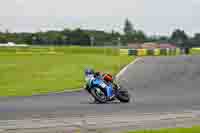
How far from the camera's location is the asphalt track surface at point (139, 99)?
16266mm

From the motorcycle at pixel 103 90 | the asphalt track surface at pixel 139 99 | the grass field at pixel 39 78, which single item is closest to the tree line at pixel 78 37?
the grass field at pixel 39 78

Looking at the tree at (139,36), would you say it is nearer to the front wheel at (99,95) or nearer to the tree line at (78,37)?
the tree line at (78,37)

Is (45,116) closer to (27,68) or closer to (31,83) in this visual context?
(31,83)

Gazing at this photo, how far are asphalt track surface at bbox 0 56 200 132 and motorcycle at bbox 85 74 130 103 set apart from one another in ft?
1.29

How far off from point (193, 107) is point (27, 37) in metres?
137

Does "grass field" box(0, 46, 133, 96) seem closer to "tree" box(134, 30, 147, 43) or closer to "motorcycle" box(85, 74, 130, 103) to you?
"motorcycle" box(85, 74, 130, 103)

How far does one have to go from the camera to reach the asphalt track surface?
1627cm

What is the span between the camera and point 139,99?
21547 millimetres

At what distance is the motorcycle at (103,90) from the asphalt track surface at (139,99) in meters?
0.39

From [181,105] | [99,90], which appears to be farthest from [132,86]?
[181,105]

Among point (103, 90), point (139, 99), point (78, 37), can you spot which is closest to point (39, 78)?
point (139, 99)

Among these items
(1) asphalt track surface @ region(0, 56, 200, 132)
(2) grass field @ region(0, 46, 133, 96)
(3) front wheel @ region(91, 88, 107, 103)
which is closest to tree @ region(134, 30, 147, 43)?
(2) grass field @ region(0, 46, 133, 96)

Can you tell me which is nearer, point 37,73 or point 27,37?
point 37,73

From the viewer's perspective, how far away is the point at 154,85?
2862cm
